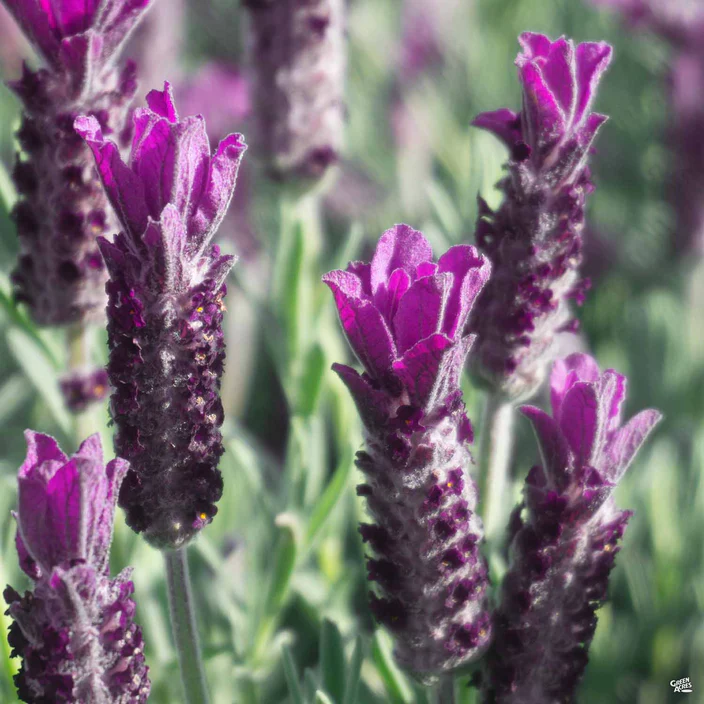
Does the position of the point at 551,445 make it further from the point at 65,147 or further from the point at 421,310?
the point at 65,147

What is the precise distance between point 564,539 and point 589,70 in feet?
Answer: 1.14

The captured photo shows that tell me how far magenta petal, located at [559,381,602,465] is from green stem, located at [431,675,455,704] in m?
0.20

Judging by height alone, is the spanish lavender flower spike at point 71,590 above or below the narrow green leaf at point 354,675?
above

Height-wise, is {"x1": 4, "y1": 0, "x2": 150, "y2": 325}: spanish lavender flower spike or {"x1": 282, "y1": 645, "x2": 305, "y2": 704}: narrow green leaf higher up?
{"x1": 4, "y1": 0, "x2": 150, "y2": 325}: spanish lavender flower spike

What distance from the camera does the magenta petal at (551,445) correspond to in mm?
693

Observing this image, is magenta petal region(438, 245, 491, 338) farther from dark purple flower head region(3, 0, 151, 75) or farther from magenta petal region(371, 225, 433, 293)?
dark purple flower head region(3, 0, 151, 75)

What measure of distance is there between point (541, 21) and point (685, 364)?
1.08 meters

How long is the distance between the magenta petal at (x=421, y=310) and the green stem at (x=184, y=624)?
25 cm

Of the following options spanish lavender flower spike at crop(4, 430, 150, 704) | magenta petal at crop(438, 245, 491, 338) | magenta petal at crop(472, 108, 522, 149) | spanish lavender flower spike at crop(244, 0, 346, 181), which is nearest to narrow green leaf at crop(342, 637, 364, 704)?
spanish lavender flower spike at crop(4, 430, 150, 704)

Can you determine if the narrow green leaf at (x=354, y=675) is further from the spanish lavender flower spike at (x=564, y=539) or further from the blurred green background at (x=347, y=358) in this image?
the spanish lavender flower spike at (x=564, y=539)

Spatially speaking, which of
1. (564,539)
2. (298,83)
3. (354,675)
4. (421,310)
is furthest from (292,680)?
(298,83)

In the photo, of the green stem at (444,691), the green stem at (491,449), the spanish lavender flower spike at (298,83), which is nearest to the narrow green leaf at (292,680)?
the green stem at (444,691)

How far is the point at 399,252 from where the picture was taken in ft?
2.19

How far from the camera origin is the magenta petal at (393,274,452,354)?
59 cm
